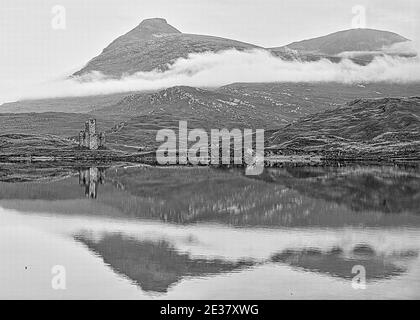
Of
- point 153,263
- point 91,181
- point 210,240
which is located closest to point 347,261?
point 210,240

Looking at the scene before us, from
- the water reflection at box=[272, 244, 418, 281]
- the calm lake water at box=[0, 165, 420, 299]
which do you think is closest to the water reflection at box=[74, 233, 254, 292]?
the calm lake water at box=[0, 165, 420, 299]

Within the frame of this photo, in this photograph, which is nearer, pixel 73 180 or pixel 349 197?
pixel 349 197

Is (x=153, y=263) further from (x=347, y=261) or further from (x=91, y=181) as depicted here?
(x=91, y=181)

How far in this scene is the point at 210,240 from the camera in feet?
211

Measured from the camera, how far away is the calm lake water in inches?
1834

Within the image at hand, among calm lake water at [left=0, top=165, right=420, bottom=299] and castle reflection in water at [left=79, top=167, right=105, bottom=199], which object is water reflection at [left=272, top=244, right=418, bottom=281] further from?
castle reflection in water at [left=79, top=167, right=105, bottom=199]

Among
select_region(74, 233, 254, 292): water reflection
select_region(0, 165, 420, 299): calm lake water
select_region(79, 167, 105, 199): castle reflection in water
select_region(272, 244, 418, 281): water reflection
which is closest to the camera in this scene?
select_region(0, 165, 420, 299): calm lake water

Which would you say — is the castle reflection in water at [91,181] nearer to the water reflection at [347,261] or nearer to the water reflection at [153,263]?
the water reflection at [153,263]

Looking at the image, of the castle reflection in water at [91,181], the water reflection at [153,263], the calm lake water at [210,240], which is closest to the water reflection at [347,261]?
the calm lake water at [210,240]
